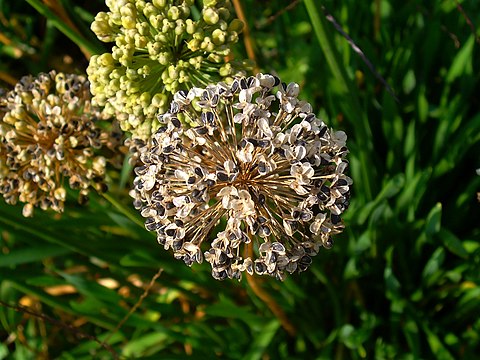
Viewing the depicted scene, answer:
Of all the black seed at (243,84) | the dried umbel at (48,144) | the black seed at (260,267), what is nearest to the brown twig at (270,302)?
the black seed at (260,267)

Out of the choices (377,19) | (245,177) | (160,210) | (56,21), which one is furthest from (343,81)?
(377,19)

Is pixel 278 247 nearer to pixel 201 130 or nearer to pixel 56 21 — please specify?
pixel 201 130

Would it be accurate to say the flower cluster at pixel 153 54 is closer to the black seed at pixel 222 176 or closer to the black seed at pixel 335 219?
the black seed at pixel 222 176

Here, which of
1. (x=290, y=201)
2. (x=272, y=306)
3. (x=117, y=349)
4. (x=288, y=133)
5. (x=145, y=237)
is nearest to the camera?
(x=288, y=133)

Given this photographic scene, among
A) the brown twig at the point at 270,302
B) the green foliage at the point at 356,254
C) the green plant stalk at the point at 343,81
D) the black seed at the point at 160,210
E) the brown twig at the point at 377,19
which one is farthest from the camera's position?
the brown twig at the point at 377,19

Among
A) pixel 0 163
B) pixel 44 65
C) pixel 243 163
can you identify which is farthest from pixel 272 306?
pixel 44 65

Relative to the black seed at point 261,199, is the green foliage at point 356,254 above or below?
below

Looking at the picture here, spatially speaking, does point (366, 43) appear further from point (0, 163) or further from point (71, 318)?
point (71, 318)
